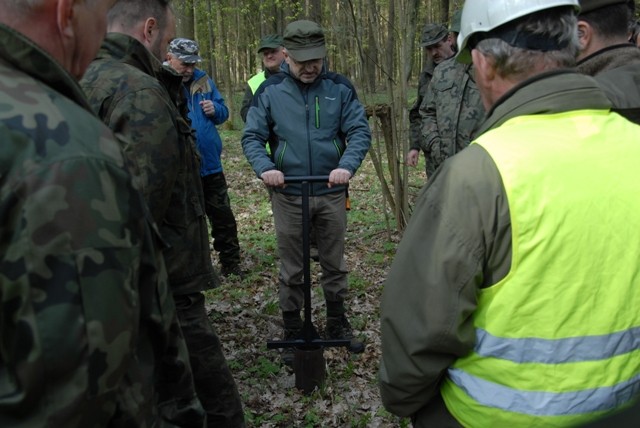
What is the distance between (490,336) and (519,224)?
34cm

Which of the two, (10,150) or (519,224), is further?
→ (519,224)

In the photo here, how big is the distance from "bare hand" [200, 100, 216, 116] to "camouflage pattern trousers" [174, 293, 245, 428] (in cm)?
381

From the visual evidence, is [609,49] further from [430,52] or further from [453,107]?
[430,52]

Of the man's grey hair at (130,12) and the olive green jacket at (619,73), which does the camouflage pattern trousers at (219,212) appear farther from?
the olive green jacket at (619,73)

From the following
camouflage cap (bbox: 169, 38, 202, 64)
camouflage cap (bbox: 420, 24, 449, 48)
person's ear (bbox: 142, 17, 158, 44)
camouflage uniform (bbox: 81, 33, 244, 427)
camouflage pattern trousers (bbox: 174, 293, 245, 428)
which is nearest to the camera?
camouflage uniform (bbox: 81, 33, 244, 427)

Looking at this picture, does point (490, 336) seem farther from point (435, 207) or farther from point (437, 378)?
point (435, 207)

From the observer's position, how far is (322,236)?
4.80 meters

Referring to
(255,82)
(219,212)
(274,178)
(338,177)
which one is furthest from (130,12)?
(255,82)

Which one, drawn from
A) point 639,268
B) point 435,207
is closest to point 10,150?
point 435,207

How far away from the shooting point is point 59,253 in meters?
1.14

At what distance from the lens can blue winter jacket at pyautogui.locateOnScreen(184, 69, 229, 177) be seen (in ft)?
21.4

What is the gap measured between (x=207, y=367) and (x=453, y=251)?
2.00 meters

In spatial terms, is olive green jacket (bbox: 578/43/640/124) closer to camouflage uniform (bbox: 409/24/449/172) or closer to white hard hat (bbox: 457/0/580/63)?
white hard hat (bbox: 457/0/580/63)

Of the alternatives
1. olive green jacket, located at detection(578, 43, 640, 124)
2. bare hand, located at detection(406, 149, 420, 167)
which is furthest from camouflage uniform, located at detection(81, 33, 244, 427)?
bare hand, located at detection(406, 149, 420, 167)
